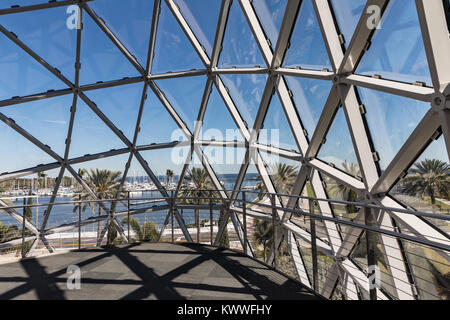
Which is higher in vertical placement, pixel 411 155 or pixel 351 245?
pixel 411 155

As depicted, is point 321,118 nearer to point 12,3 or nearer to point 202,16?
point 202,16

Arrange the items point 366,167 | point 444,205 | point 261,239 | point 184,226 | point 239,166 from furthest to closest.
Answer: point 261,239 → point 184,226 → point 239,166 → point 366,167 → point 444,205

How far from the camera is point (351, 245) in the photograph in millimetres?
6301

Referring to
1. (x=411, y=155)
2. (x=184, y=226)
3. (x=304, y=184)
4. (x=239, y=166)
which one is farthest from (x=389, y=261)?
(x=184, y=226)

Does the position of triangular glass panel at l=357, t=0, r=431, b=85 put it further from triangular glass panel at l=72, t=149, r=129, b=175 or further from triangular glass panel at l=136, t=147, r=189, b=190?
triangular glass panel at l=72, t=149, r=129, b=175

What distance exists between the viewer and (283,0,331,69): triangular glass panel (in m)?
5.52

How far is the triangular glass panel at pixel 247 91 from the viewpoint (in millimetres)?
8109

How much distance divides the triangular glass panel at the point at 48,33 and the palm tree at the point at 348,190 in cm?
913

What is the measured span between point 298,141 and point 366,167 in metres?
2.37

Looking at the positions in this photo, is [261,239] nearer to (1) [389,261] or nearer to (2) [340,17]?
(1) [389,261]

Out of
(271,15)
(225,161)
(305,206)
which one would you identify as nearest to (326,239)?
(305,206)

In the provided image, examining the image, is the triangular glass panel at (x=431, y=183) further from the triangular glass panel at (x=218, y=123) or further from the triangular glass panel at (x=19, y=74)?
the triangular glass panel at (x=19, y=74)

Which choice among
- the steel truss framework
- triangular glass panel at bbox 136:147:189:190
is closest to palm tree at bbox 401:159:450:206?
the steel truss framework

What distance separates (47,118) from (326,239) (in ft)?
35.3
